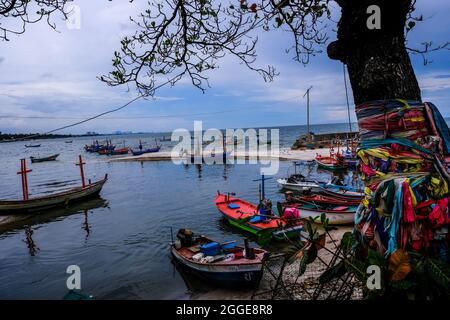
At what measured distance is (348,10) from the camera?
7.96ft

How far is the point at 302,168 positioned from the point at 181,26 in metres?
43.5

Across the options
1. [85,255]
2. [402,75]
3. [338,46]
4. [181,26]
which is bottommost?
[85,255]

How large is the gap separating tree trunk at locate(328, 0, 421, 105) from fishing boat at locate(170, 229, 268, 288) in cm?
931

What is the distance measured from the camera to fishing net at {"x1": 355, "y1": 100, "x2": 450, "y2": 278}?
6.48 ft

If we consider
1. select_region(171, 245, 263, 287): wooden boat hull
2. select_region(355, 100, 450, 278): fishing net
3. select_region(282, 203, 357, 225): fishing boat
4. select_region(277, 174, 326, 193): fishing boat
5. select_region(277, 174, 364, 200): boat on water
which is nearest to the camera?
select_region(355, 100, 450, 278): fishing net

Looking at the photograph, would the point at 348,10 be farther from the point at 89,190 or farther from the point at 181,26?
the point at 89,190

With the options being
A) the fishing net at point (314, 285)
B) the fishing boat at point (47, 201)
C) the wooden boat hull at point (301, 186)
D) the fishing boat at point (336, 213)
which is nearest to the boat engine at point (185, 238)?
the fishing net at point (314, 285)

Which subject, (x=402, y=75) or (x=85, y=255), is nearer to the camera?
(x=402, y=75)

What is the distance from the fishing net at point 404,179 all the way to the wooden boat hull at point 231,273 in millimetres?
9338

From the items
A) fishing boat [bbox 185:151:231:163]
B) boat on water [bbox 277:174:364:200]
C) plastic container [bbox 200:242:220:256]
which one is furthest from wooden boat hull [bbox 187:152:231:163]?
plastic container [bbox 200:242:220:256]

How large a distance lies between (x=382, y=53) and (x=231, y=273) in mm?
10431

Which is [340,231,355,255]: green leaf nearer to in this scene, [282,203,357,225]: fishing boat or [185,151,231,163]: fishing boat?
[282,203,357,225]: fishing boat

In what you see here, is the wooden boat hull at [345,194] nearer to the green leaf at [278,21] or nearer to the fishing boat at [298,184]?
the fishing boat at [298,184]

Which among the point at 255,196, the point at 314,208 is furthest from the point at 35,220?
the point at 314,208
